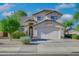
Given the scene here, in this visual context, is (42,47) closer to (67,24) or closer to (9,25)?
(67,24)

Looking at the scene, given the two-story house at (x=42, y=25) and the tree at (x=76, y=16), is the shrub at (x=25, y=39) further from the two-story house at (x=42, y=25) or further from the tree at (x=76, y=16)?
the tree at (x=76, y=16)

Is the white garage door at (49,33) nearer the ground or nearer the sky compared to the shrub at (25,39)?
nearer the sky

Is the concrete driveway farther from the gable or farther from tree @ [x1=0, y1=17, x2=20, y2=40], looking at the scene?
the gable

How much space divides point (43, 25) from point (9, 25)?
811 mm

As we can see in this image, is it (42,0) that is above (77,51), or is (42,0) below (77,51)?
above

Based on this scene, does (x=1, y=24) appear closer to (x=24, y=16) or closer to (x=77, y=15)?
(x=24, y=16)

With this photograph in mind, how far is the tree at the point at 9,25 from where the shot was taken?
738 inches

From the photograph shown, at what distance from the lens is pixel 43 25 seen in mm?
18766

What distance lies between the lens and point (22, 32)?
1877 centimetres

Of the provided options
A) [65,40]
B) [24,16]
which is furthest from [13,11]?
[65,40]

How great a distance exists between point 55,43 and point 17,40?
0.91 m

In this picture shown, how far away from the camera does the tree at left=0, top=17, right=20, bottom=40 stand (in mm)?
18734

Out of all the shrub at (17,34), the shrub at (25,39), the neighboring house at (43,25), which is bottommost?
the shrub at (25,39)

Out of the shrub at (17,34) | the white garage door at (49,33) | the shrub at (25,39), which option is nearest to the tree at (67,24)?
the white garage door at (49,33)
